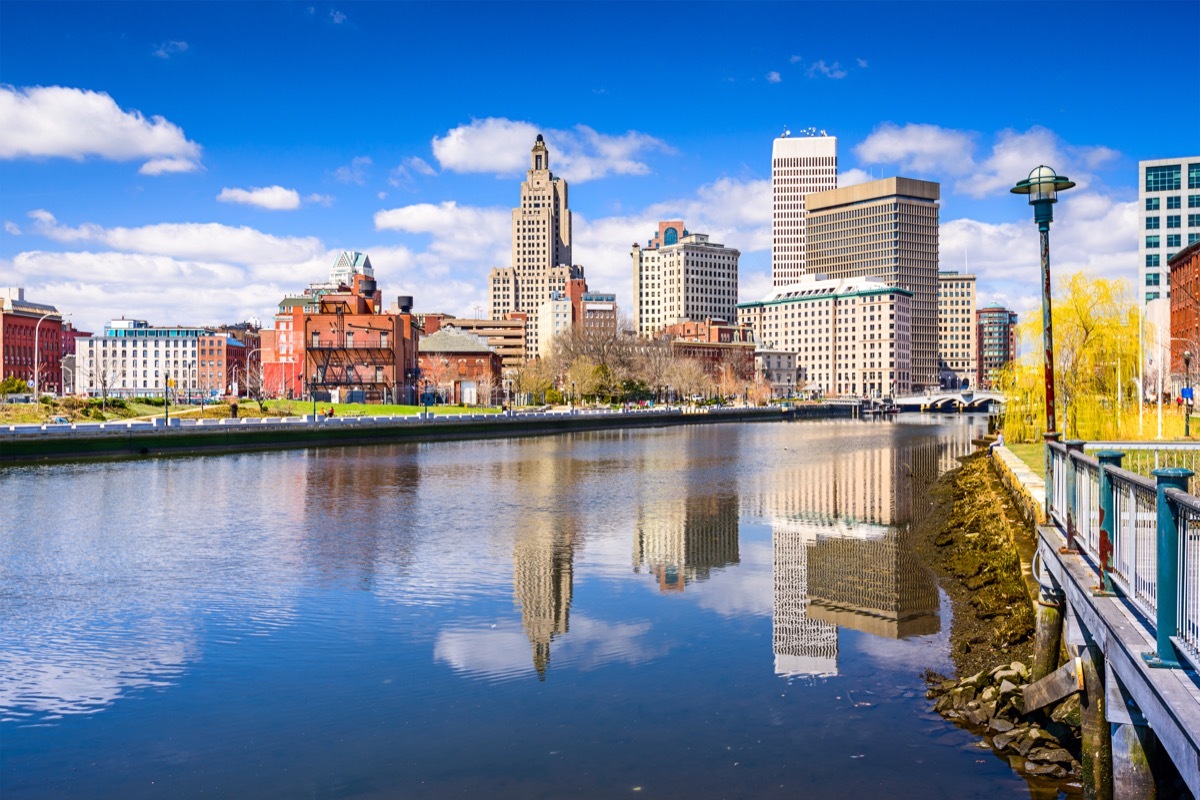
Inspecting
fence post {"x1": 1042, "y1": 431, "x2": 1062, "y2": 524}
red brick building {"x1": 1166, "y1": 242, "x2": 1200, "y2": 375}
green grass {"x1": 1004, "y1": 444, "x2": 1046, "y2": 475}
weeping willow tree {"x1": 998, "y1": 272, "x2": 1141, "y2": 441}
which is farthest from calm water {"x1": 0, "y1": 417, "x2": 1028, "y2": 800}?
red brick building {"x1": 1166, "y1": 242, "x2": 1200, "y2": 375}

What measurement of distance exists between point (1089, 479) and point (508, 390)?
146 meters

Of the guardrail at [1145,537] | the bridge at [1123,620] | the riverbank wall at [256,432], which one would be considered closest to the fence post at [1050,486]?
the guardrail at [1145,537]

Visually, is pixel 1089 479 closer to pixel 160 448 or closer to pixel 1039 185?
pixel 1039 185

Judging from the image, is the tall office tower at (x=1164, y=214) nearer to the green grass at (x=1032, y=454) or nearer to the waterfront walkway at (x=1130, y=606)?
the green grass at (x=1032, y=454)

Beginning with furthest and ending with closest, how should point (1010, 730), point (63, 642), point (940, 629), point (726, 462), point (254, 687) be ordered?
point (726, 462)
point (940, 629)
point (63, 642)
point (254, 687)
point (1010, 730)

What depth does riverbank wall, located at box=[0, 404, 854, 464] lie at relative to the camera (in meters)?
57.8

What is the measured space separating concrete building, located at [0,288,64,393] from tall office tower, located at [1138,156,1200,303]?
145458 millimetres

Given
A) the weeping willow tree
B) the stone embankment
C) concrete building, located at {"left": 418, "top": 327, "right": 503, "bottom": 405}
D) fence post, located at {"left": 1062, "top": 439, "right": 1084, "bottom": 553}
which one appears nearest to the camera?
the stone embankment

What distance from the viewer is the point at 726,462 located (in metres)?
58.8

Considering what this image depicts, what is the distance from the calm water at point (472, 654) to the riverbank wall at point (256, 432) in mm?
24589

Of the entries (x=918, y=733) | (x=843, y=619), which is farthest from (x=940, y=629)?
(x=918, y=733)

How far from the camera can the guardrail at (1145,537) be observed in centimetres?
805

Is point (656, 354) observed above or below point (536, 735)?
above

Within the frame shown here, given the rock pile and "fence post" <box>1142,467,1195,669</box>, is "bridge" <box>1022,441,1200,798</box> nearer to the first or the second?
"fence post" <box>1142,467,1195,669</box>
